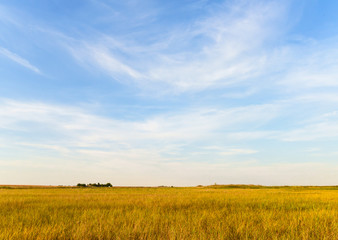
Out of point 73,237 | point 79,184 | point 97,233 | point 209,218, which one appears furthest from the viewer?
point 79,184

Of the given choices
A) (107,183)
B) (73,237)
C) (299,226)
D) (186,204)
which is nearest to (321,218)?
(299,226)

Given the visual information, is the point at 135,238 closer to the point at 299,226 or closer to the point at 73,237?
the point at 73,237

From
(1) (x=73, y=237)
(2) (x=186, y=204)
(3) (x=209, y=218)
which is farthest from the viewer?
(2) (x=186, y=204)

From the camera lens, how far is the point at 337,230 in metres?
4.41

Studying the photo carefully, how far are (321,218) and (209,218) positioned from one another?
106 inches

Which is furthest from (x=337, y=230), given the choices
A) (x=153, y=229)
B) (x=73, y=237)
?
(x=73, y=237)

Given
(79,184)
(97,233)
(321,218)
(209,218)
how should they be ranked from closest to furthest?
(97,233), (209,218), (321,218), (79,184)

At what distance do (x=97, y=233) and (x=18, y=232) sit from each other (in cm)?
127

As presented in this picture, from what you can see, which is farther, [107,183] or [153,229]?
[107,183]

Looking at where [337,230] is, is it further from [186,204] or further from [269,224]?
[186,204]

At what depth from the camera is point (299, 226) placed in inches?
192

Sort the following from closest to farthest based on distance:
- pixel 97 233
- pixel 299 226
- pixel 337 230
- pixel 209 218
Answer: pixel 97 233 < pixel 337 230 < pixel 299 226 < pixel 209 218

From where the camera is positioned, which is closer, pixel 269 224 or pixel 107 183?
pixel 269 224

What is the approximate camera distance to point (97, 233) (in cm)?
400
